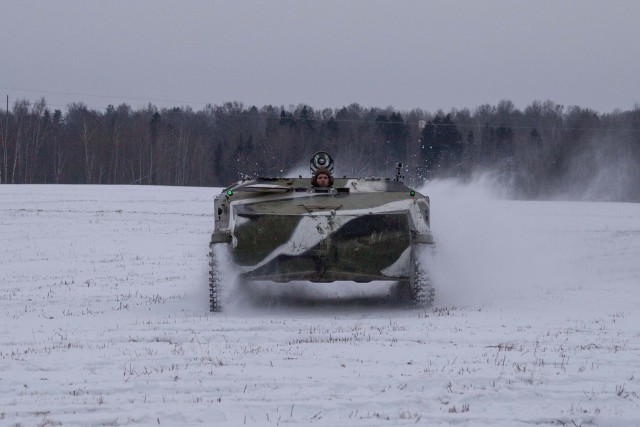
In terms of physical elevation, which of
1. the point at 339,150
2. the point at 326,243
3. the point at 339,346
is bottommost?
the point at 339,346

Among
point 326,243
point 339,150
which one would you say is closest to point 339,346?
point 326,243

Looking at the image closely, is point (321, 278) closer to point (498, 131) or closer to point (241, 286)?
point (241, 286)

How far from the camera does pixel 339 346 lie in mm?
8570

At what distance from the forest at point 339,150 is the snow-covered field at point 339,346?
45.2 metres

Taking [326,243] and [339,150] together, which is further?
[339,150]

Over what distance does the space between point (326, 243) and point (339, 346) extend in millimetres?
2797

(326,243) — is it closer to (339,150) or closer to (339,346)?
(339,346)

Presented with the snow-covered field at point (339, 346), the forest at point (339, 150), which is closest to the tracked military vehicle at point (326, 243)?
the snow-covered field at point (339, 346)

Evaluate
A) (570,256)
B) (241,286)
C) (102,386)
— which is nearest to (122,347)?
(102,386)

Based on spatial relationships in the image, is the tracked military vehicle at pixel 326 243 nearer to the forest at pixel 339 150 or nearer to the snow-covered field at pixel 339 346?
the snow-covered field at pixel 339 346

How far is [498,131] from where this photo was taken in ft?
271

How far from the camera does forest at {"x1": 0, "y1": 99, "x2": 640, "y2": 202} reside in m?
69.8

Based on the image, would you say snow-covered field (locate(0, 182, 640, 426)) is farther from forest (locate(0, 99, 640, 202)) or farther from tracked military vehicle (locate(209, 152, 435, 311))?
forest (locate(0, 99, 640, 202))

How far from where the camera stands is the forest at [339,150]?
69.8 metres
